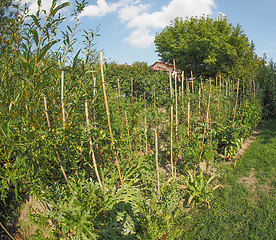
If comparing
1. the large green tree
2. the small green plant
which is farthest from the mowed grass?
the large green tree

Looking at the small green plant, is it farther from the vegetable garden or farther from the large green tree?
the large green tree

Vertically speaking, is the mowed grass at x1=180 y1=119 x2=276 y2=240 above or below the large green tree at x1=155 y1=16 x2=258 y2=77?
below

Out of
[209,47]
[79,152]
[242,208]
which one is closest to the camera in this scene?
[79,152]

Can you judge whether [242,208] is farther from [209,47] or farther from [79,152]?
[209,47]

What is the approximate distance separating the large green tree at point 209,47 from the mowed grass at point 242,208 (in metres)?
13.5

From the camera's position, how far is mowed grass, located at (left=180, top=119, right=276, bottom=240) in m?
2.68

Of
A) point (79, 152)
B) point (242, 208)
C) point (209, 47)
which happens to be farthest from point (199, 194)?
point (209, 47)

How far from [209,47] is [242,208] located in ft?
52.9

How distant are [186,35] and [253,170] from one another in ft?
53.7

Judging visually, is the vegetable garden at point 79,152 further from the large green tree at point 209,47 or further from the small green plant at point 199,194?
the large green tree at point 209,47

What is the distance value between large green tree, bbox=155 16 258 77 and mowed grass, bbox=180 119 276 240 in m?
13.5

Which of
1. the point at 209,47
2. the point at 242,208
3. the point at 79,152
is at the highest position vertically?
the point at 209,47

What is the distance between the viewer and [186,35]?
60.3 ft

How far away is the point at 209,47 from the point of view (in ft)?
56.0
